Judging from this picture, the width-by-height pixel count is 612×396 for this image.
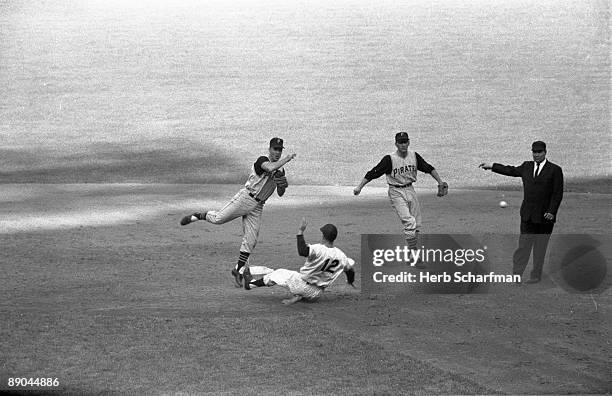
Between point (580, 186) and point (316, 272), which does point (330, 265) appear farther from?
point (580, 186)

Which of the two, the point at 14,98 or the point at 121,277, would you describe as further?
the point at 14,98

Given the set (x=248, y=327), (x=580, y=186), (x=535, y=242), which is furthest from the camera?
(x=580, y=186)

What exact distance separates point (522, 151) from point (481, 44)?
1106cm

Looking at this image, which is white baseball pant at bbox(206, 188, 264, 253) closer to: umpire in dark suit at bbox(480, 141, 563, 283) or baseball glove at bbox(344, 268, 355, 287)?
baseball glove at bbox(344, 268, 355, 287)

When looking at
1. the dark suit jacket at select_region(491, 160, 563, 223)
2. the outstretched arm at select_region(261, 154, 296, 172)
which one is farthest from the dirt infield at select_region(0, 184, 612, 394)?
the outstretched arm at select_region(261, 154, 296, 172)

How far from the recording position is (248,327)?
10.8 meters

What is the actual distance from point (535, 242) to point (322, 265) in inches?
120

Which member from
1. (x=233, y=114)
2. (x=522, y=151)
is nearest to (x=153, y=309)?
(x=522, y=151)

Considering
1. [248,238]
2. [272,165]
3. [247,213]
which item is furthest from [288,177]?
[272,165]

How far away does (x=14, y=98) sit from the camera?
33.5 meters

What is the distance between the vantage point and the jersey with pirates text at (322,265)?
11.5m

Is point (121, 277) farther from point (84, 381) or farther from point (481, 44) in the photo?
point (481, 44)

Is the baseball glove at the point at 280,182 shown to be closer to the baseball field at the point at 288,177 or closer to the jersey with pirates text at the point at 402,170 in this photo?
the baseball field at the point at 288,177

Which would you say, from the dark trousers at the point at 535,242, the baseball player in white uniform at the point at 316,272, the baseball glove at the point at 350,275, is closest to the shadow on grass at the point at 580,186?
the dark trousers at the point at 535,242
